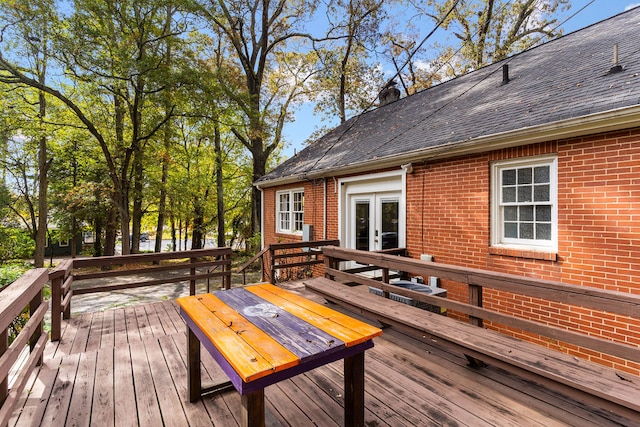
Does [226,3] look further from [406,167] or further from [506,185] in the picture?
[506,185]

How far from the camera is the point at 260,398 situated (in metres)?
1.67

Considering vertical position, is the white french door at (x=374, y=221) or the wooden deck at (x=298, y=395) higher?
the white french door at (x=374, y=221)

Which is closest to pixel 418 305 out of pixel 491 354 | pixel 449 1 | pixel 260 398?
pixel 491 354

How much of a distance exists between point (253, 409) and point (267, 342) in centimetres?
36

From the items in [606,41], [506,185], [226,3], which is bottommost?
[506,185]

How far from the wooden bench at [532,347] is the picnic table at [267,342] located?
1.14 metres

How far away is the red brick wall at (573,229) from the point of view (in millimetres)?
3332

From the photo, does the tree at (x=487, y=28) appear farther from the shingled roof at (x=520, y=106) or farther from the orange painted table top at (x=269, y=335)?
the orange painted table top at (x=269, y=335)

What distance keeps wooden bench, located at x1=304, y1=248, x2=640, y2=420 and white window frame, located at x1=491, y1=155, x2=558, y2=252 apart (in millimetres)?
1938

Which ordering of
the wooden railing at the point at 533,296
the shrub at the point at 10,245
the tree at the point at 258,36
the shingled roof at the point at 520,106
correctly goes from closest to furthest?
the wooden railing at the point at 533,296
the shingled roof at the point at 520,106
the tree at the point at 258,36
the shrub at the point at 10,245

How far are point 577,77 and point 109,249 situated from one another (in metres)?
21.9

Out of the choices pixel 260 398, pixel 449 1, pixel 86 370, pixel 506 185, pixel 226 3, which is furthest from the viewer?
pixel 449 1


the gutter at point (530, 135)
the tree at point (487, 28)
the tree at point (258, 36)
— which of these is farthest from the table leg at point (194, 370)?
the tree at point (487, 28)

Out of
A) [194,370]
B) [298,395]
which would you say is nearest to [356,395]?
[298,395]
